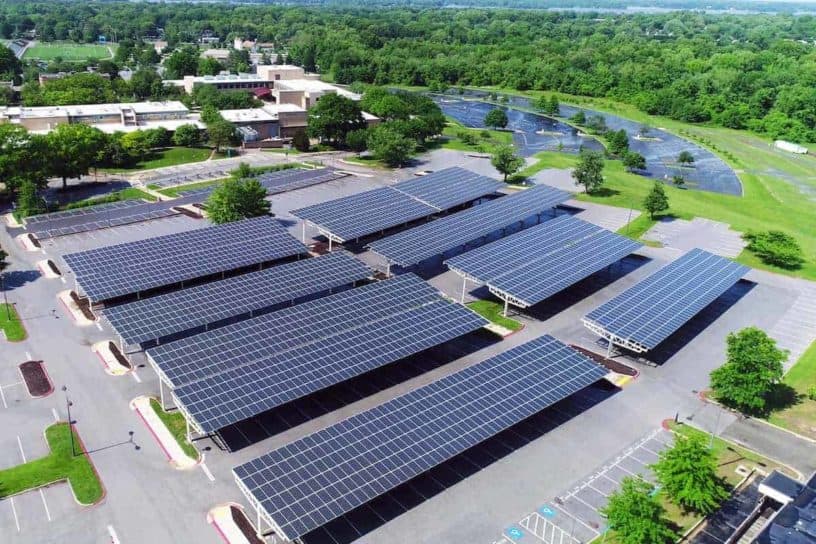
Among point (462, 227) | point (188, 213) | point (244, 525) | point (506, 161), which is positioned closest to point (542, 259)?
point (462, 227)

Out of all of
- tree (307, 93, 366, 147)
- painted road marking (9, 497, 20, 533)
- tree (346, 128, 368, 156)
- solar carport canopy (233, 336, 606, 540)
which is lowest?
painted road marking (9, 497, 20, 533)

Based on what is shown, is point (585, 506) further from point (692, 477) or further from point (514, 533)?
point (692, 477)

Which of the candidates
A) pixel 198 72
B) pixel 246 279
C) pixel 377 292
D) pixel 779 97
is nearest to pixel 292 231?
pixel 246 279

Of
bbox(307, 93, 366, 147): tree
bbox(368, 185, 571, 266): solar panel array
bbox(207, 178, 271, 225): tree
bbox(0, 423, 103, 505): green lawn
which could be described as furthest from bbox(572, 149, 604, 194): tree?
bbox(0, 423, 103, 505): green lawn

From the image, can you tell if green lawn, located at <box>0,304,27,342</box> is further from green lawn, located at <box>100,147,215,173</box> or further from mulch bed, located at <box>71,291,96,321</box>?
green lawn, located at <box>100,147,215,173</box>

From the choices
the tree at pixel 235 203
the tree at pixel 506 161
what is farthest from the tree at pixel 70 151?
the tree at pixel 506 161

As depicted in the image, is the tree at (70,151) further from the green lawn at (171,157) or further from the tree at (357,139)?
the tree at (357,139)
